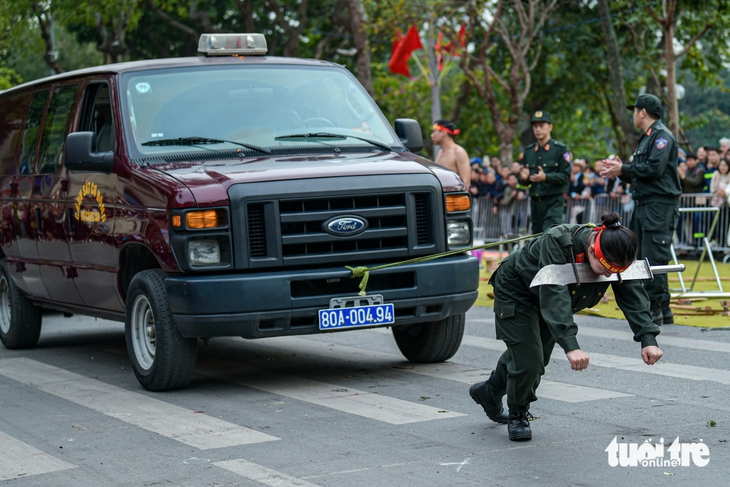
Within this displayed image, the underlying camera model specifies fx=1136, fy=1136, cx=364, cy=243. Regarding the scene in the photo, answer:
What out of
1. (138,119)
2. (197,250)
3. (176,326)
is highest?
(138,119)

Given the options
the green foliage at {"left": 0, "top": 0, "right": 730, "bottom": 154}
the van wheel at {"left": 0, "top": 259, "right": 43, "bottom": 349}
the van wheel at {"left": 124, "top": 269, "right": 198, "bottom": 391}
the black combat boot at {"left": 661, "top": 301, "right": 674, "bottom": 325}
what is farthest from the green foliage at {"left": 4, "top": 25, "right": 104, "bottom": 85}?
the van wheel at {"left": 124, "top": 269, "right": 198, "bottom": 391}

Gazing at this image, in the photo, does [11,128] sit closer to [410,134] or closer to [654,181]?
[410,134]

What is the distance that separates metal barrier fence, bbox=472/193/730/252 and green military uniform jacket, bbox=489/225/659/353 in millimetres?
Result: 9700

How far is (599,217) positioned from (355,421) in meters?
9.77

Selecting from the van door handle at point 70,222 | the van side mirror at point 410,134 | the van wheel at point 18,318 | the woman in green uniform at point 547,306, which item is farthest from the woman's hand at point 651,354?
the van wheel at point 18,318

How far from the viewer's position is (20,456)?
5.88m

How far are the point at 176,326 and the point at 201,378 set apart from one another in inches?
38.4

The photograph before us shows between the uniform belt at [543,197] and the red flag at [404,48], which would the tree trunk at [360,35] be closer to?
the red flag at [404,48]

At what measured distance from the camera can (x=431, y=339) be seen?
8383 mm

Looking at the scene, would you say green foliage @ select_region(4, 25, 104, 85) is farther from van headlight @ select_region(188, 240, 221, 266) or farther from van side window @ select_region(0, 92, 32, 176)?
van headlight @ select_region(188, 240, 221, 266)

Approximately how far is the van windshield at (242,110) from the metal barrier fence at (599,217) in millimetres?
7342

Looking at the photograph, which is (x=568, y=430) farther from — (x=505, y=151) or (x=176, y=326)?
(x=505, y=151)

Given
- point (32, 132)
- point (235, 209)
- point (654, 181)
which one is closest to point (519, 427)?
point (235, 209)

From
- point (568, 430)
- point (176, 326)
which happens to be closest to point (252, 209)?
point (176, 326)
